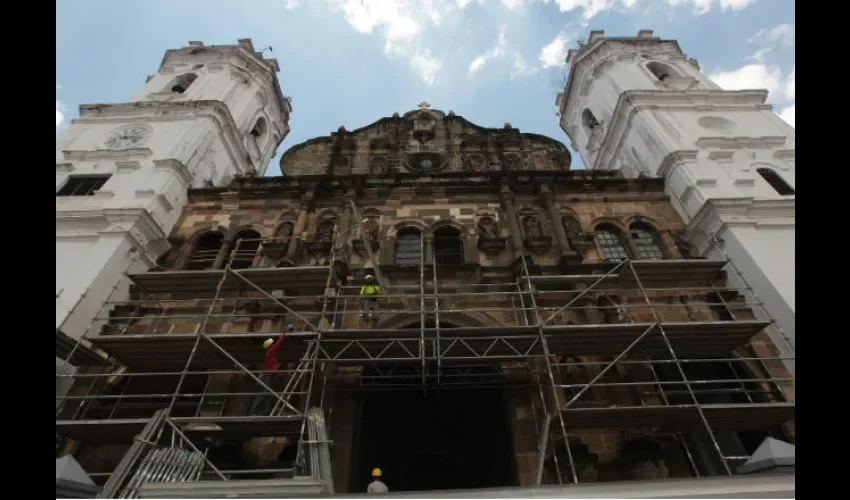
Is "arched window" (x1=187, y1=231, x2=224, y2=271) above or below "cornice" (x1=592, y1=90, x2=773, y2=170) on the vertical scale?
below

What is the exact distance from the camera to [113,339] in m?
10.2

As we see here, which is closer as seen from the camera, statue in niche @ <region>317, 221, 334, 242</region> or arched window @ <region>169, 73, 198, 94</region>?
statue in niche @ <region>317, 221, 334, 242</region>

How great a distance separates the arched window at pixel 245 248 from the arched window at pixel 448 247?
5.27 metres

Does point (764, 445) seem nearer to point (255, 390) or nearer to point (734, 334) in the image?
point (734, 334)

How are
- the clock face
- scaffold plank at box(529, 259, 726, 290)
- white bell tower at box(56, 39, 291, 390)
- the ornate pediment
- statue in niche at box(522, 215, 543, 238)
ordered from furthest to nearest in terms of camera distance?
the ornate pediment < the clock face < statue in niche at box(522, 215, 543, 238) < white bell tower at box(56, 39, 291, 390) < scaffold plank at box(529, 259, 726, 290)

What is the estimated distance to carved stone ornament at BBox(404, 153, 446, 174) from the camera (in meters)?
19.1

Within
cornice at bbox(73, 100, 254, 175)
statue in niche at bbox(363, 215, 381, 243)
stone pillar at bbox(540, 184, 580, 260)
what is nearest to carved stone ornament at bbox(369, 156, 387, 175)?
statue in niche at bbox(363, 215, 381, 243)

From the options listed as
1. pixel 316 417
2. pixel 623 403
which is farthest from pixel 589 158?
pixel 316 417

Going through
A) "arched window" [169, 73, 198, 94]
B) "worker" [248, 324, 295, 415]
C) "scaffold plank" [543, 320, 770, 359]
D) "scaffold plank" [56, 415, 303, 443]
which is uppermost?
"arched window" [169, 73, 198, 94]

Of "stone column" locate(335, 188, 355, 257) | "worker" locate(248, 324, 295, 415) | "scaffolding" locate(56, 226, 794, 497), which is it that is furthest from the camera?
"stone column" locate(335, 188, 355, 257)

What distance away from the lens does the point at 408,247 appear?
15.0m

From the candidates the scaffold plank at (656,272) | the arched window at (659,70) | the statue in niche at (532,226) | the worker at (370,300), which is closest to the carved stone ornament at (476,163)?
the statue in niche at (532,226)

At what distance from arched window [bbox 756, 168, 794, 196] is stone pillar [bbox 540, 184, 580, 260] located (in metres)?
6.46

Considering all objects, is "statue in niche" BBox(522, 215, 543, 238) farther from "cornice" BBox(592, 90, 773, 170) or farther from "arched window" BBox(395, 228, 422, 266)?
"cornice" BBox(592, 90, 773, 170)
